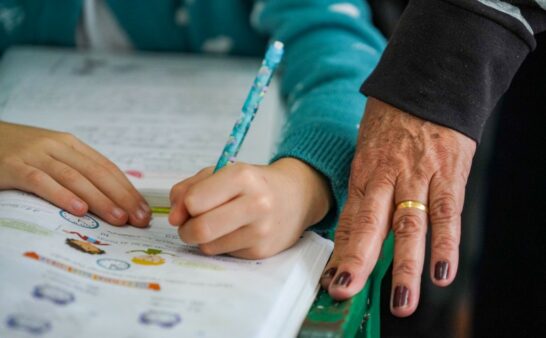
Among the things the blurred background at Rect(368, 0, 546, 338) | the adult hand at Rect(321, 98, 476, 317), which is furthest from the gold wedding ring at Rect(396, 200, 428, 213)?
the blurred background at Rect(368, 0, 546, 338)

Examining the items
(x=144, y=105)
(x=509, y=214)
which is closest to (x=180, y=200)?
(x=144, y=105)

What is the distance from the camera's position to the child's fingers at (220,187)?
550 millimetres

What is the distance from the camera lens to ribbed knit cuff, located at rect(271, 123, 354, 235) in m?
0.67

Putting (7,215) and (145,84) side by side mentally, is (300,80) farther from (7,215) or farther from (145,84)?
(7,215)

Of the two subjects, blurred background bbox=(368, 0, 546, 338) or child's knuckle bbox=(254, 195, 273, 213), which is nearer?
child's knuckle bbox=(254, 195, 273, 213)

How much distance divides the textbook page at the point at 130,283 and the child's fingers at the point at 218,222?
0.02 metres

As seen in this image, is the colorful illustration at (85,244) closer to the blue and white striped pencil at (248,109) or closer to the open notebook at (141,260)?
the open notebook at (141,260)

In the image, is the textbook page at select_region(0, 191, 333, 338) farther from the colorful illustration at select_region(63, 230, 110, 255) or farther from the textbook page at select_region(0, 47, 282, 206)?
the textbook page at select_region(0, 47, 282, 206)

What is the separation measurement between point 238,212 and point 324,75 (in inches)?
13.4

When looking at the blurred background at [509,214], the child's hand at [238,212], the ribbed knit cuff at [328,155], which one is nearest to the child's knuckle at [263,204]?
the child's hand at [238,212]

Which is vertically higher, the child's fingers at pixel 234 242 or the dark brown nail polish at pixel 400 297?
the child's fingers at pixel 234 242

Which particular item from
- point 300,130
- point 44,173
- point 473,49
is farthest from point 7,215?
point 473,49

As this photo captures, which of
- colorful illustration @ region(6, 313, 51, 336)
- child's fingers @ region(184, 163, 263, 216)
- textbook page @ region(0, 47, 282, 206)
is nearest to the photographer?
colorful illustration @ region(6, 313, 51, 336)

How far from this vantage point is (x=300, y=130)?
0.74 m
